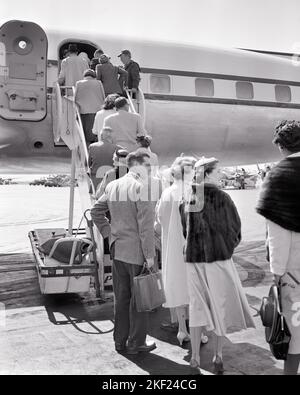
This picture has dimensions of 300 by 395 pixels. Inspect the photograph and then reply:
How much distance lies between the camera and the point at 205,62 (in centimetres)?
991

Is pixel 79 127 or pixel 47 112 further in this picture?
pixel 47 112

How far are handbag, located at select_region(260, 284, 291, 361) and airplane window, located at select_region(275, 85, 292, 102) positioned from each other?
8.10 meters

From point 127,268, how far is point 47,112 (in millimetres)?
4570

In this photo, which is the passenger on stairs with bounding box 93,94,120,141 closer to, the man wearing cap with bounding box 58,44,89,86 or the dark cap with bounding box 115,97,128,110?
the dark cap with bounding box 115,97,128,110

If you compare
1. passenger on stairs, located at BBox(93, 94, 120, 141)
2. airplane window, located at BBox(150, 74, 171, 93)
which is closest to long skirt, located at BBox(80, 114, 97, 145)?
passenger on stairs, located at BBox(93, 94, 120, 141)

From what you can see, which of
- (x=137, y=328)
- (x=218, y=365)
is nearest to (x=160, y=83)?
(x=137, y=328)

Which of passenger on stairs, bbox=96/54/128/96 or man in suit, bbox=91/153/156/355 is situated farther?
passenger on stairs, bbox=96/54/128/96

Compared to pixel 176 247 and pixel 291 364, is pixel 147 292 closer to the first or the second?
pixel 176 247

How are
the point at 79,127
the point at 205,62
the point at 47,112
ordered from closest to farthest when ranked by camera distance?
the point at 79,127 < the point at 47,112 < the point at 205,62

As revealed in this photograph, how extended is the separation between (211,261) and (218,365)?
79 cm

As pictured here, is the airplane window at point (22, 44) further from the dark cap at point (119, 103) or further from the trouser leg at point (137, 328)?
the trouser leg at point (137, 328)

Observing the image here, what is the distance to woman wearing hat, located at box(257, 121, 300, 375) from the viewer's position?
312 cm
